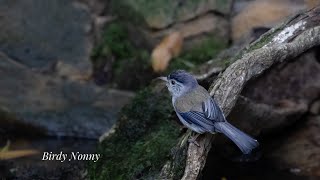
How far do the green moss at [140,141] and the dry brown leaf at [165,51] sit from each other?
4.73ft

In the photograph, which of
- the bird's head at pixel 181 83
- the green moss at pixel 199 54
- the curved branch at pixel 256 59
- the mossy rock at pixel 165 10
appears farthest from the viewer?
the mossy rock at pixel 165 10

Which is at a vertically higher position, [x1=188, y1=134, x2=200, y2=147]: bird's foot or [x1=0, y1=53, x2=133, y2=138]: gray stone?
[x1=0, y1=53, x2=133, y2=138]: gray stone

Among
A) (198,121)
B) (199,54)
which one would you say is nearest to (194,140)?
(198,121)

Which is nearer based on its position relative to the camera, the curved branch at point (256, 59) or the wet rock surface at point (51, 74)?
the curved branch at point (256, 59)

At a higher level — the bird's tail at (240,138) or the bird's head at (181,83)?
the bird's head at (181,83)

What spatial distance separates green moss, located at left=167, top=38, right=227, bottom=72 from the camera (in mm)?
7561

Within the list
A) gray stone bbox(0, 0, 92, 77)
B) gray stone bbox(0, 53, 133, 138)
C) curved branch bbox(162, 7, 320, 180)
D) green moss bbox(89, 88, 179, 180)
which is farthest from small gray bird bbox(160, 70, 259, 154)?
gray stone bbox(0, 0, 92, 77)

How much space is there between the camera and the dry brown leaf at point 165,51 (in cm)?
764

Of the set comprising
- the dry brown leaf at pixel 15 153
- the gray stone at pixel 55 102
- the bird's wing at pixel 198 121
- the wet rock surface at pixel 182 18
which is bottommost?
the bird's wing at pixel 198 121

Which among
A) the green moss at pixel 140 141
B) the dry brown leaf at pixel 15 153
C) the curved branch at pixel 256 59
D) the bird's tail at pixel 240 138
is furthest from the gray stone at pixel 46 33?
the bird's tail at pixel 240 138

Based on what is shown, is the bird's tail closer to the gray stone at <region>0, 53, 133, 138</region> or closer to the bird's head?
the bird's head

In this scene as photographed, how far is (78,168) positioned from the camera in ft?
20.4

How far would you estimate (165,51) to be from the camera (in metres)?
7.69

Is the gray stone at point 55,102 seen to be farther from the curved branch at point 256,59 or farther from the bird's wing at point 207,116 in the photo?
the bird's wing at point 207,116
